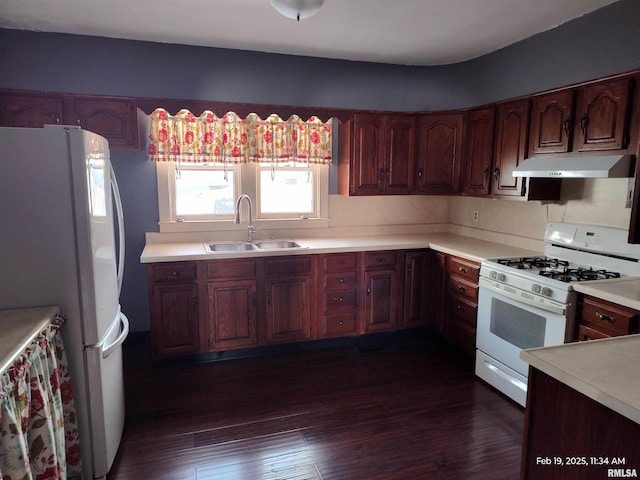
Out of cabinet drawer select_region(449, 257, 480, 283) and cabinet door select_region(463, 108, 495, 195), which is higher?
cabinet door select_region(463, 108, 495, 195)

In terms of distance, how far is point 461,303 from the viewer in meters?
3.30

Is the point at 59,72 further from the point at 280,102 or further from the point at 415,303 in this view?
the point at 415,303

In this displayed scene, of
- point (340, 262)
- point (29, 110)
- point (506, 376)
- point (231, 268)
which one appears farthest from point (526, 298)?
point (29, 110)

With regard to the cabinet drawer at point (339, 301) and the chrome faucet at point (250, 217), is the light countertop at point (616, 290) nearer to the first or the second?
the cabinet drawer at point (339, 301)

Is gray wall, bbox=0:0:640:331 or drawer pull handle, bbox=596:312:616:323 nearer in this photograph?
drawer pull handle, bbox=596:312:616:323

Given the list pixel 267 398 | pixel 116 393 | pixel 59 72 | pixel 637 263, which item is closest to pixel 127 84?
pixel 59 72

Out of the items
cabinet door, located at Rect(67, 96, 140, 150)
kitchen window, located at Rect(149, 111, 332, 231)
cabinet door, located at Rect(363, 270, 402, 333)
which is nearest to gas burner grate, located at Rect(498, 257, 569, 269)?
cabinet door, located at Rect(363, 270, 402, 333)

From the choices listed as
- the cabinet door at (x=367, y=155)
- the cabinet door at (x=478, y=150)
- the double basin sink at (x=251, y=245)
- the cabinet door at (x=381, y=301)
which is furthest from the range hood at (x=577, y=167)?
the double basin sink at (x=251, y=245)

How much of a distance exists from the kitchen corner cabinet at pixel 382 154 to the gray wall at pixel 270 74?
22 centimetres

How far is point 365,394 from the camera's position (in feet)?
9.29

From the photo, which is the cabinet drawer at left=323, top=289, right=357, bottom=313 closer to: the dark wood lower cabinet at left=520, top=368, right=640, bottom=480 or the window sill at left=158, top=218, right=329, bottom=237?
the window sill at left=158, top=218, right=329, bottom=237

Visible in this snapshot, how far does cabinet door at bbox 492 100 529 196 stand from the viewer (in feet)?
9.89

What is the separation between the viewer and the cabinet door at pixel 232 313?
3.19m

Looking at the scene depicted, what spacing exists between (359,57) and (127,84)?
6.27 feet
